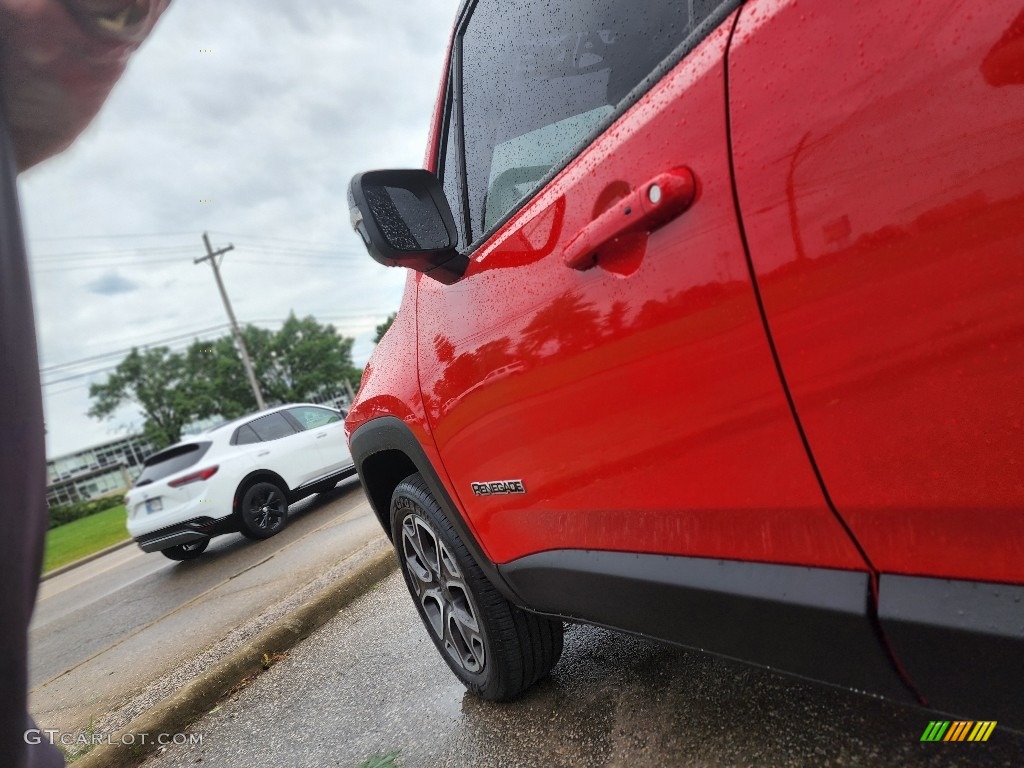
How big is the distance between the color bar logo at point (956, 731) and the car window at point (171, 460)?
7240 millimetres

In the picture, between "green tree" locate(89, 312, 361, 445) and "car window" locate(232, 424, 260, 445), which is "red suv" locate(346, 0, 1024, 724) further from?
"green tree" locate(89, 312, 361, 445)

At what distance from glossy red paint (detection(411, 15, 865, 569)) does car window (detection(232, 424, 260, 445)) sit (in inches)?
262

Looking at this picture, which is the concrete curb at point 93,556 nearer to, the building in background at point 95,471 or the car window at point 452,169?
the building in background at point 95,471

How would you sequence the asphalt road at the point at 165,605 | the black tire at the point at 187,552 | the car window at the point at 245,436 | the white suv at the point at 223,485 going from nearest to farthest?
the asphalt road at the point at 165,605, the white suv at the point at 223,485, the car window at the point at 245,436, the black tire at the point at 187,552

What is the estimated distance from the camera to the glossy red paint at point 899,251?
700 mm

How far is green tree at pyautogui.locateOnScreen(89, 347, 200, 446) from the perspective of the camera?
44.7 m

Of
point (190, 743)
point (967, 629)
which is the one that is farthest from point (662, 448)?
point (190, 743)

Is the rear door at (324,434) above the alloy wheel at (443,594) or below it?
above

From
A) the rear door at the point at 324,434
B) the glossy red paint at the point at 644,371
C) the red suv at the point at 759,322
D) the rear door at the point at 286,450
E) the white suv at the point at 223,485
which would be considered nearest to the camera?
the red suv at the point at 759,322

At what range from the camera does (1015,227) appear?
0.68 meters

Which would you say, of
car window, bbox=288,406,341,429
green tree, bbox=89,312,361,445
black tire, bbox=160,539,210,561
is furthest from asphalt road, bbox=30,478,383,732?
green tree, bbox=89,312,361,445

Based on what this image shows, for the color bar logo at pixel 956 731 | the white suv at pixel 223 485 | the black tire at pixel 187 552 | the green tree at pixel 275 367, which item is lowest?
the color bar logo at pixel 956 731

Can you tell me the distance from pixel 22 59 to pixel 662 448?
1.03 metres

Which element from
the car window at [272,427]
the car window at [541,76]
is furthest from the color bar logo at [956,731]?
the car window at [272,427]
